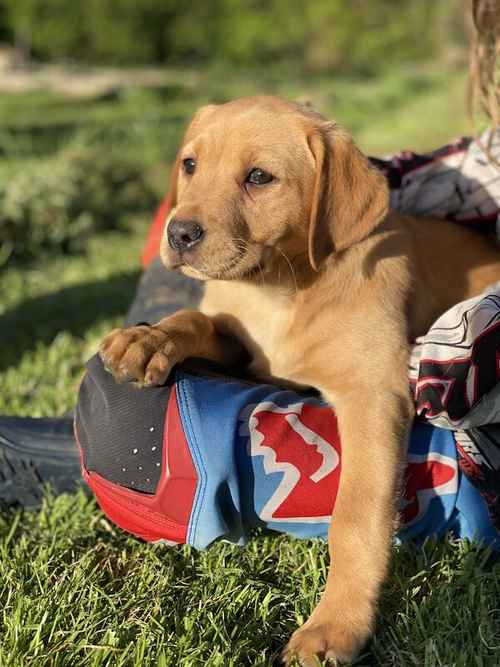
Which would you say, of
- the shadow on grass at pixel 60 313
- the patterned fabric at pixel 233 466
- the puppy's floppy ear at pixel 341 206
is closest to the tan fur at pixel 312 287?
the puppy's floppy ear at pixel 341 206

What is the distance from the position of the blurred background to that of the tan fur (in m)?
1.24

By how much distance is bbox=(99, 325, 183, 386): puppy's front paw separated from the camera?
94.0 inches

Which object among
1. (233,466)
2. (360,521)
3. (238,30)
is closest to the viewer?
(360,521)

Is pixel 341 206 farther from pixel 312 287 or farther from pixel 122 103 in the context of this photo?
pixel 122 103

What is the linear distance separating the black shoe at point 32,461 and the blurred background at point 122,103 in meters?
0.75

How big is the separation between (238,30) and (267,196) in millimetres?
30668

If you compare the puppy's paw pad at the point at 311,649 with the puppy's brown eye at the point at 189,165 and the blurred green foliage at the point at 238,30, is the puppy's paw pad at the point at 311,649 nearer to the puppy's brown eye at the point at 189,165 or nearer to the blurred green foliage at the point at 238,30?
the puppy's brown eye at the point at 189,165

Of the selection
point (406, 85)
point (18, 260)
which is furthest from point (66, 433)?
point (406, 85)

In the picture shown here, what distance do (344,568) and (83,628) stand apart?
2.26ft

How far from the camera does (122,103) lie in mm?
18781

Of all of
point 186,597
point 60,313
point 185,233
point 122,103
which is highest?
point 185,233

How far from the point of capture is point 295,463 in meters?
2.41

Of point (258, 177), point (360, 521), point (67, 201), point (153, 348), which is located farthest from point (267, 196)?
point (67, 201)

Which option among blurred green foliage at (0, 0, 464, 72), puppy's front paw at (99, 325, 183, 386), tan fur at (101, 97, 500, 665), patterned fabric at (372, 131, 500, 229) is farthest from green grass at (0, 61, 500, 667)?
blurred green foliage at (0, 0, 464, 72)
